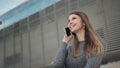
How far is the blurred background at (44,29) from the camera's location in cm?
1052

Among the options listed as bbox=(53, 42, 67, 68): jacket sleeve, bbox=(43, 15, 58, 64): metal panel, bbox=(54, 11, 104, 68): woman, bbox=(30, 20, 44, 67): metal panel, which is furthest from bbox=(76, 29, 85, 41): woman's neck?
bbox=(30, 20, 44, 67): metal panel

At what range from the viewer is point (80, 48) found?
2.05 meters

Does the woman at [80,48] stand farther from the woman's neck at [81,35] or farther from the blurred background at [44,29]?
the blurred background at [44,29]

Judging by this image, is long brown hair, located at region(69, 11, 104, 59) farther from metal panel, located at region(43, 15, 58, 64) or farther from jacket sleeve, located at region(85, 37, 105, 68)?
metal panel, located at region(43, 15, 58, 64)

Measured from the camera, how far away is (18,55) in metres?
17.1

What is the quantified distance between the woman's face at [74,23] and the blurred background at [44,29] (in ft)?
24.3

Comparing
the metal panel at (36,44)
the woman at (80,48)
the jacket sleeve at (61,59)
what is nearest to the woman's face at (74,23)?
the woman at (80,48)

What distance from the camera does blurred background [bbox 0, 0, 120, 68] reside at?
1052cm

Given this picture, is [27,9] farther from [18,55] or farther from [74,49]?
[74,49]

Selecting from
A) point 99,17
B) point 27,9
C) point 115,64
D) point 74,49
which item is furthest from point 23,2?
point 74,49

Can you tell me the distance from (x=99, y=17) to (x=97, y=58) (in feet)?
30.6

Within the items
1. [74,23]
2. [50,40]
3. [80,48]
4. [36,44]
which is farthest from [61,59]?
[36,44]

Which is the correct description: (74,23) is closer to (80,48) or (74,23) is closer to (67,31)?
(67,31)

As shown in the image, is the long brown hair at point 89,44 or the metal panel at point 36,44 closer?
the long brown hair at point 89,44
